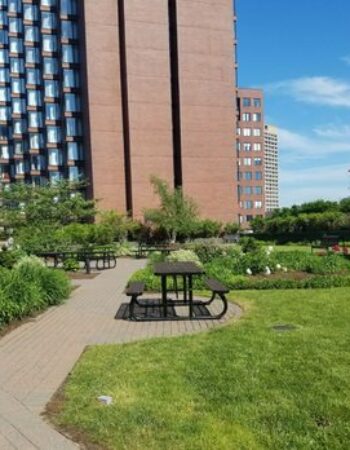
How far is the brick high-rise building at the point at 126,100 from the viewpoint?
2263 inches

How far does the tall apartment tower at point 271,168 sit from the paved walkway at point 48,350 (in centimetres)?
17590

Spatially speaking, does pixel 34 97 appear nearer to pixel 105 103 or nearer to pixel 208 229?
pixel 105 103

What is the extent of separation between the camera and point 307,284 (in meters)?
14.3

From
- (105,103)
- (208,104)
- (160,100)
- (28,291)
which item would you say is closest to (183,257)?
(28,291)

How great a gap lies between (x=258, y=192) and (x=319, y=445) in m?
106

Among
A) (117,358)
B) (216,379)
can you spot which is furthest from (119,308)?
(216,379)

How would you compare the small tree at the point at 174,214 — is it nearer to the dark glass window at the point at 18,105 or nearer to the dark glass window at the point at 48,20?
the dark glass window at the point at 18,105

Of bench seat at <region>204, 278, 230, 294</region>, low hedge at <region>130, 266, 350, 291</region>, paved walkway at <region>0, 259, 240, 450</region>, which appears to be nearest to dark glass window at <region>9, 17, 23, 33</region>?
low hedge at <region>130, 266, 350, 291</region>

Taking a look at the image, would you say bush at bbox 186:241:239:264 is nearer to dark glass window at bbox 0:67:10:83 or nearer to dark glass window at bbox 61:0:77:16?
dark glass window at bbox 61:0:77:16

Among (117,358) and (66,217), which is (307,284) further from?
(66,217)

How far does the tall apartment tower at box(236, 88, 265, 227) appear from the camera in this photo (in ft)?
351

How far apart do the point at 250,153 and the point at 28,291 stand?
10123cm

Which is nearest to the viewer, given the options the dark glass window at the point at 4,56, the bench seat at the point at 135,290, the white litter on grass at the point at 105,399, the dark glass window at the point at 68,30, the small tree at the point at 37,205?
the white litter on grass at the point at 105,399

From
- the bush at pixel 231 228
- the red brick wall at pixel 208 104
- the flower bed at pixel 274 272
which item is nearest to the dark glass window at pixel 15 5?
the red brick wall at pixel 208 104
